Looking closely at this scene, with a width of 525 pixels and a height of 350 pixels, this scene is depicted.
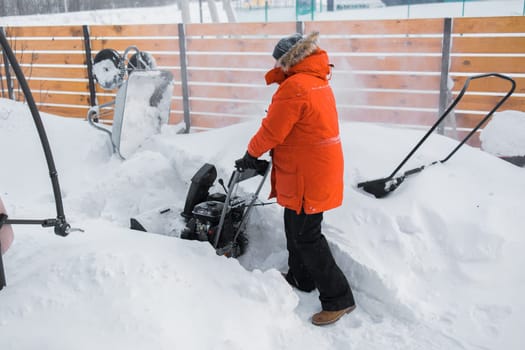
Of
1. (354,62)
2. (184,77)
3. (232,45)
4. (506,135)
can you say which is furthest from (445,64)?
(184,77)

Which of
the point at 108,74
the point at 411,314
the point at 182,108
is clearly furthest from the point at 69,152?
the point at 411,314

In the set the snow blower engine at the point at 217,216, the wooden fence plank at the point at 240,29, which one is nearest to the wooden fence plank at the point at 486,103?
the wooden fence plank at the point at 240,29

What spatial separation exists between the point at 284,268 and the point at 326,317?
0.67 metres

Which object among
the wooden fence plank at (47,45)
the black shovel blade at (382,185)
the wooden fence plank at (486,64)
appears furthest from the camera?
the wooden fence plank at (47,45)

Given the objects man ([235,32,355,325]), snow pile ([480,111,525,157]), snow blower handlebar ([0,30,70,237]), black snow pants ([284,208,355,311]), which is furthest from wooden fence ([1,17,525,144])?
snow blower handlebar ([0,30,70,237])

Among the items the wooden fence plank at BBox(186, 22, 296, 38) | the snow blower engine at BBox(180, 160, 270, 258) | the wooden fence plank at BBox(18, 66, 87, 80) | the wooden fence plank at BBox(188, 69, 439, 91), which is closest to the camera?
the snow blower engine at BBox(180, 160, 270, 258)

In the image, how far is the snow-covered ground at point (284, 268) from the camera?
2.42 metres

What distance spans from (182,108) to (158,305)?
243 inches

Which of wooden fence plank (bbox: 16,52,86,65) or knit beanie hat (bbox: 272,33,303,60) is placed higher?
knit beanie hat (bbox: 272,33,303,60)

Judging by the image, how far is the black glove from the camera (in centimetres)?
298

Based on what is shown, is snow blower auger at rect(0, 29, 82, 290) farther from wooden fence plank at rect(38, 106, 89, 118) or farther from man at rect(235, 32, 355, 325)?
wooden fence plank at rect(38, 106, 89, 118)

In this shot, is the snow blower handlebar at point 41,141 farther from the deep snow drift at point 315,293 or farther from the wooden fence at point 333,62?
the wooden fence at point 333,62

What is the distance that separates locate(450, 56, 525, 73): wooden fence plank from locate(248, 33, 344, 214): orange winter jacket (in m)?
4.43

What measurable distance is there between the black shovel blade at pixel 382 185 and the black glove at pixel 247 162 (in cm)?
111
